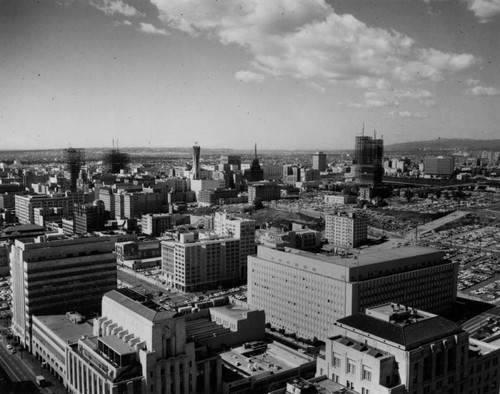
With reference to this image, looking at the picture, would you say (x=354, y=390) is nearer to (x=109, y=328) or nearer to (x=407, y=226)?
(x=109, y=328)

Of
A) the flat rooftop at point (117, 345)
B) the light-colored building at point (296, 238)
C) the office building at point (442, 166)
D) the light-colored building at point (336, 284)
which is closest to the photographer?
the flat rooftop at point (117, 345)

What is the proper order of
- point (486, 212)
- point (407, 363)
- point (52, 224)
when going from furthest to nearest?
point (486, 212) → point (52, 224) → point (407, 363)

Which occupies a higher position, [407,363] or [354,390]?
[407,363]

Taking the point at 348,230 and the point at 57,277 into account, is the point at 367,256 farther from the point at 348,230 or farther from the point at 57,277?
the point at 348,230

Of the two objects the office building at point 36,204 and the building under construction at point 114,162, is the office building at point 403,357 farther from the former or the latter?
the building under construction at point 114,162

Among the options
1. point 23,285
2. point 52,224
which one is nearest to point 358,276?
point 23,285

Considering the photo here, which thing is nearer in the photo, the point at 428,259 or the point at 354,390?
the point at 354,390

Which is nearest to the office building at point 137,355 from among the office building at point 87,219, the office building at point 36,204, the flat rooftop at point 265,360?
the flat rooftop at point 265,360

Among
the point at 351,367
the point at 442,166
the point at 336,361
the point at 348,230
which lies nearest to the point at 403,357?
the point at 351,367
